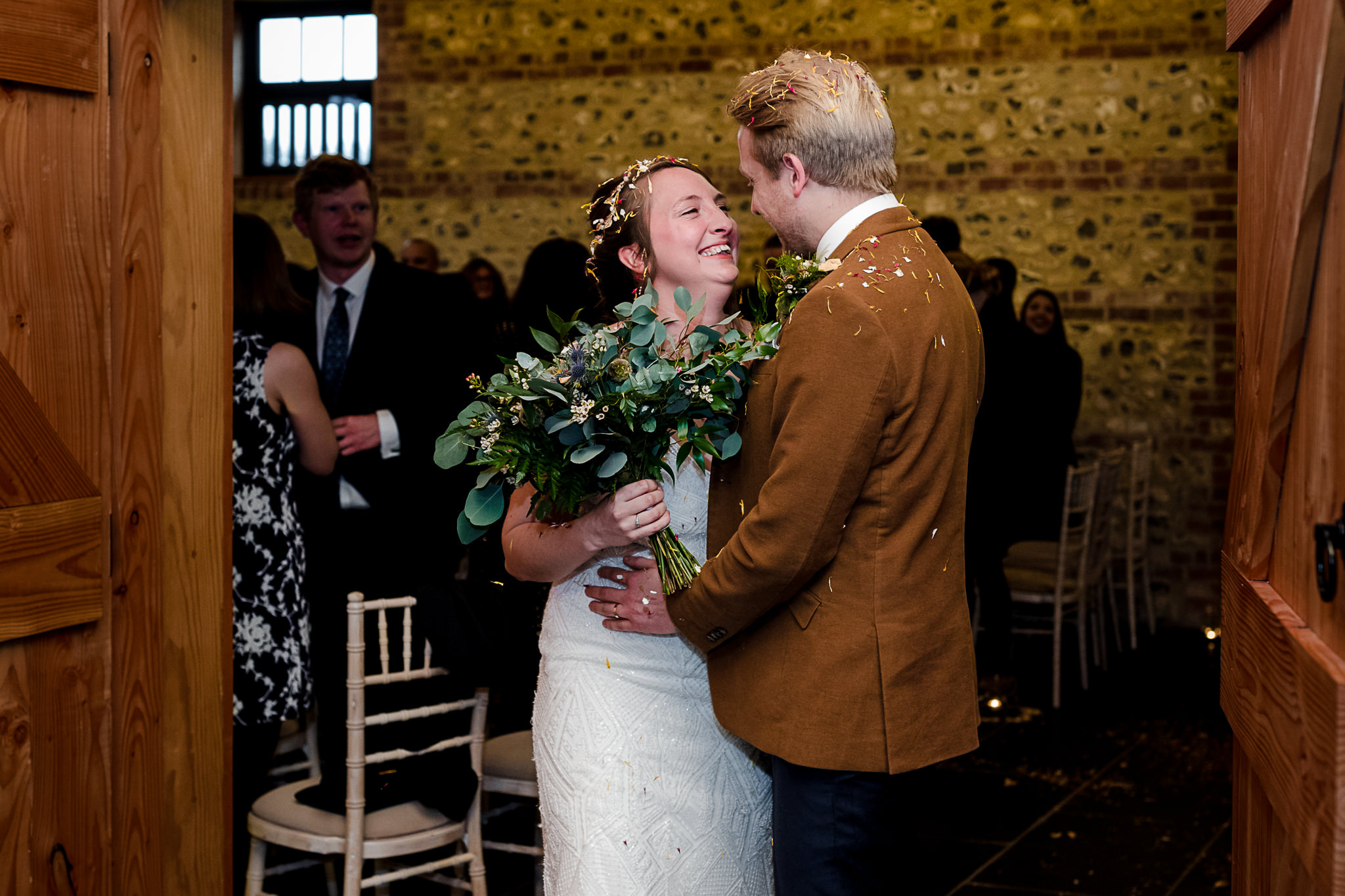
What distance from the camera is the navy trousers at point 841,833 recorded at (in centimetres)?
187

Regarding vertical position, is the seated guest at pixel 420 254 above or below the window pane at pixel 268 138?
below

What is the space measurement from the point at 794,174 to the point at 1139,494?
633 cm

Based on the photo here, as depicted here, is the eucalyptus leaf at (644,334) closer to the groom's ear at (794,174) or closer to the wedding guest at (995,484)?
the groom's ear at (794,174)

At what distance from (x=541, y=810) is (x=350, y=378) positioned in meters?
2.08

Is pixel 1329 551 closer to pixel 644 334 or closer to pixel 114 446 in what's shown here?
pixel 644 334

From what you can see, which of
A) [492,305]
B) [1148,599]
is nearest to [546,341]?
[492,305]

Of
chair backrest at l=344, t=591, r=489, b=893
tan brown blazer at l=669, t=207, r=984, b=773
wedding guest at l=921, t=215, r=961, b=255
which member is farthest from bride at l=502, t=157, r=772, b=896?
wedding guest at l=921, t=215, r=961, b=255

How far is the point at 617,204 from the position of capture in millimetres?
2410

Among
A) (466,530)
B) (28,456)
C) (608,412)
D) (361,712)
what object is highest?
(608,412)

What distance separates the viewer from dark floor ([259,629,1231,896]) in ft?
12.6

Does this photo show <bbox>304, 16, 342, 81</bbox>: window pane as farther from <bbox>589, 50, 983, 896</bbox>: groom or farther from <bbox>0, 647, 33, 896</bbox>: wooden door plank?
<bbox>589, 50, 983, 896</bbox>: groom

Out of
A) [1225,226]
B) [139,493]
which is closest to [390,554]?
[139,493]

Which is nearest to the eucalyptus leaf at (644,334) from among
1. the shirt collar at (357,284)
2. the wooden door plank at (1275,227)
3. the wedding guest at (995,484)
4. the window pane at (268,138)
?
the wooden door plank at (1275,227)

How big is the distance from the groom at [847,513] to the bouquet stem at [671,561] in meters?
0.08
